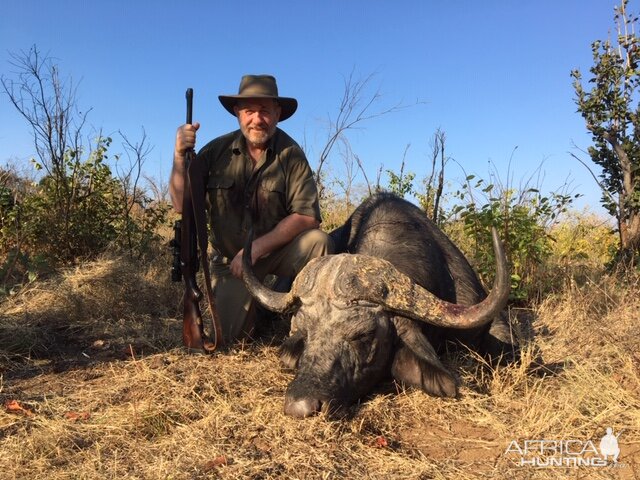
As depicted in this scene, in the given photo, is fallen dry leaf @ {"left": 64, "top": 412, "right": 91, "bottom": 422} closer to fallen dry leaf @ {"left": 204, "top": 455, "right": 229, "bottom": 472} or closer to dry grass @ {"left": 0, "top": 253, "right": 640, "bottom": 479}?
dry grass @ {"left": 0, "top": 253, "right": 640, "bottom": 479}

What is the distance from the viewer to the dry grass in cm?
247

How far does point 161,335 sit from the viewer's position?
4.69 m

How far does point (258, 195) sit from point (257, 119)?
66cm

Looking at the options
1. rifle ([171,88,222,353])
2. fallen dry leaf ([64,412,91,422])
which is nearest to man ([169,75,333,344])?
rifle ([171,88,222,353])

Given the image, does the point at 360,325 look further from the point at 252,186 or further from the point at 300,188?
the point at 252,186

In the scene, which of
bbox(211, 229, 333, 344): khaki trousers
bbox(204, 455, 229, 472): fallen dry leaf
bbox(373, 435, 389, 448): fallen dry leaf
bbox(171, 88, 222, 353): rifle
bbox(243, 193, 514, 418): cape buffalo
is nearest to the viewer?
bbox(204, 455, 229, 472): fallen dry leaf

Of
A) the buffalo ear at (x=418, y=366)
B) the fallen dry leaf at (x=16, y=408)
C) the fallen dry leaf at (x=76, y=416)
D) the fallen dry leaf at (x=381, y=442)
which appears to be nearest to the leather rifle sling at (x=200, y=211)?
the fallen dry leaf at (x=76, y=416)

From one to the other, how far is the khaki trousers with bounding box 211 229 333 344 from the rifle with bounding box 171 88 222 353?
46 centimetres

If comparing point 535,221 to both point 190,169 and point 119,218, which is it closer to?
point 190,169

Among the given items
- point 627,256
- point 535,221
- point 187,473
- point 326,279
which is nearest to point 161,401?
point 187,473

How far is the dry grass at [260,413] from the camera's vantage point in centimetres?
247

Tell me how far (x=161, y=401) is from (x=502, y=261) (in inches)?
83.6

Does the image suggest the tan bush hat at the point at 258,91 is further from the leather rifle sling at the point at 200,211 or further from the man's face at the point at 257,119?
the leather rifle sling at the point at 200,211

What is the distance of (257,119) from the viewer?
4.67 meters
